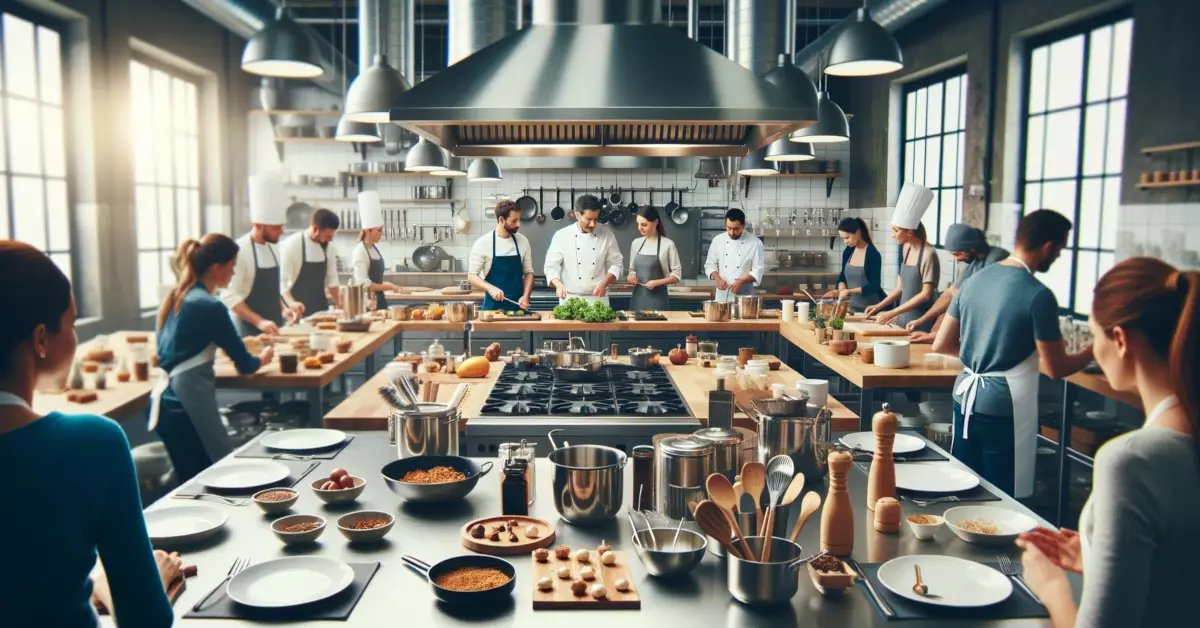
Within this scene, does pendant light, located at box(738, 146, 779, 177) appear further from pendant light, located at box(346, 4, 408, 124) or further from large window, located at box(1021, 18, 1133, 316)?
pendant light, located at box(346, 4, 408, 124)

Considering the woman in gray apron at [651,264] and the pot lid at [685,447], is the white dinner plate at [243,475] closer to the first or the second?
the pot lid at [685,447]

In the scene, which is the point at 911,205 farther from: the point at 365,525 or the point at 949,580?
the point at 365,525

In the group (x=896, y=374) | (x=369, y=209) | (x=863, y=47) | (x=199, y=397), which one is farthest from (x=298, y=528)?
(x=369, y=209)

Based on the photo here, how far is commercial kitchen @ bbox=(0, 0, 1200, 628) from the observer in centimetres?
153

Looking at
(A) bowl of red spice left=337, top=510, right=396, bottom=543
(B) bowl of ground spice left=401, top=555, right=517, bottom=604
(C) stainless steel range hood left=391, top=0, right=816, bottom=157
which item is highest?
(C) stainless steel range hood left=391, top=0, right=816, bottom=157

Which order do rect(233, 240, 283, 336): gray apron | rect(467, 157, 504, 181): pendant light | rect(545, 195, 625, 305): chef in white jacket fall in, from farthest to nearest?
rect(467, 157, 504, 181): pendant light → rect(545, 195, 625, 305): chef in white jacket → rect(233, 240, 283, 336): gray apron

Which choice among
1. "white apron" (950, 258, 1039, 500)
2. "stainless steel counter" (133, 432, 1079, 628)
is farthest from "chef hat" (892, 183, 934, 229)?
"stainless steel counter" (133, 432, 1079, 628)

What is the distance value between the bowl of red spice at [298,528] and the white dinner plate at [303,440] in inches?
29.2

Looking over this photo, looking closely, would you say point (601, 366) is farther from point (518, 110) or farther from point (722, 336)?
point (722, 336)

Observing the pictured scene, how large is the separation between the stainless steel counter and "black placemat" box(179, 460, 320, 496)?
32mm

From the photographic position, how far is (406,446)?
2.62 m

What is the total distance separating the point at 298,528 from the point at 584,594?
74 centimetres

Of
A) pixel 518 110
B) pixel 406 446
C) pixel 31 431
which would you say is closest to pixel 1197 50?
pixel 518 110

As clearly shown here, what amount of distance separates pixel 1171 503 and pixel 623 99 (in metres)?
1.84
